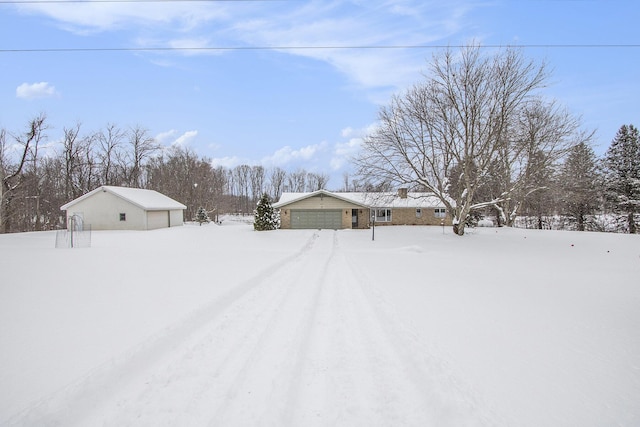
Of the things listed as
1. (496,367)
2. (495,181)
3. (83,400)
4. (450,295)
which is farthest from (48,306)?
(495,181)

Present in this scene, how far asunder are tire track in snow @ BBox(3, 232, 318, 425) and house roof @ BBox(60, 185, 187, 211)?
85.5ft

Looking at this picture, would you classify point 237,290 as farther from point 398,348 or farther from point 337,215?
point 337,215

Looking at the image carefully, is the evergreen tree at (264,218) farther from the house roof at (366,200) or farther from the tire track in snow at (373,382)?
the tire track in snow at (373,382)

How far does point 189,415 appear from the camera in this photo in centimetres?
281

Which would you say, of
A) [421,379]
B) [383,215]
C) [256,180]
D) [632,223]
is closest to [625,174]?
[632,223]

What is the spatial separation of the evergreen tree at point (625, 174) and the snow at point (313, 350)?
25686 millimetres

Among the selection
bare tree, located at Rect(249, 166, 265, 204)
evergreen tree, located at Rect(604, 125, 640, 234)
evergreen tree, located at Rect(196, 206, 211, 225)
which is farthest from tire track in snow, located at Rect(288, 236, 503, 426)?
bare tree, located at Rect(249, 166, 265, 204)

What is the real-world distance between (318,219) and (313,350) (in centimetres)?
2640

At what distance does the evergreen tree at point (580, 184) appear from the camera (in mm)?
19984

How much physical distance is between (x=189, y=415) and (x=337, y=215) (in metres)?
27.9

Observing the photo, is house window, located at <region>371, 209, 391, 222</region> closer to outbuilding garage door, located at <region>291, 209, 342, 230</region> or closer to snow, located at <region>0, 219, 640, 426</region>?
outbuilding garage door, located at <region>291, 209, 342, 230</region>

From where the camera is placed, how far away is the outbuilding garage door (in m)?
30.5

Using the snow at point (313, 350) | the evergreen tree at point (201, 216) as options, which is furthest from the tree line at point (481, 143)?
the evergreen tree at point (201, 216)

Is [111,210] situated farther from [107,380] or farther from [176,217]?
[107,380]
